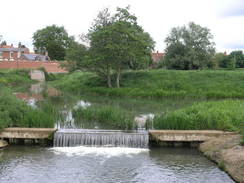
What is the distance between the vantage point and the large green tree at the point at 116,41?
1540 inches

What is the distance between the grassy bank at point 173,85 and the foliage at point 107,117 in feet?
55.5

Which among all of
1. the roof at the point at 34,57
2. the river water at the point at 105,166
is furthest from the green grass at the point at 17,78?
the river water at the point at 105,166

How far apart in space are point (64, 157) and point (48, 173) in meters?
1.94

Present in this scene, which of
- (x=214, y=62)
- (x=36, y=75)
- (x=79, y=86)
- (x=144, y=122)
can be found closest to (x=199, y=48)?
(x=214, y=62)

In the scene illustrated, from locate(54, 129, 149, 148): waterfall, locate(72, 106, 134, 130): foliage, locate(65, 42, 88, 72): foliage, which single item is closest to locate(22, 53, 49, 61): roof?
locate(65, 42, 88, 72): foliage

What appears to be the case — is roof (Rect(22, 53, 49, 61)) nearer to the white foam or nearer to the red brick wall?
the red brick wall

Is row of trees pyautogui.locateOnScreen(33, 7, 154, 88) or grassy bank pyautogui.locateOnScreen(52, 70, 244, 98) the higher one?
row of trees pyautogui.locateOnScreen(33, 7, 154, 88)

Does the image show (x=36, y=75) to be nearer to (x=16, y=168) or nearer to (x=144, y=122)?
(x=144, y=122)

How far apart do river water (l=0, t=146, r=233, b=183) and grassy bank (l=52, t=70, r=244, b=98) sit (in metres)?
21.3

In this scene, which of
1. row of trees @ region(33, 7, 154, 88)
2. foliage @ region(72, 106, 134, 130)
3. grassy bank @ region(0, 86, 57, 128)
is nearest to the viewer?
grassy bank @ region(0, 86, 57, 128)

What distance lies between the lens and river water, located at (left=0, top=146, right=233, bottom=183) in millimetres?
11664

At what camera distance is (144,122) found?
61.9 ft

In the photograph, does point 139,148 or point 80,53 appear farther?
point 80,53

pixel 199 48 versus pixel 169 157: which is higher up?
pixel 199 48
